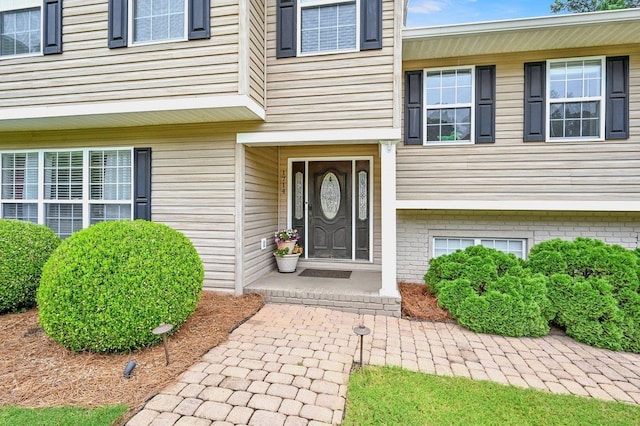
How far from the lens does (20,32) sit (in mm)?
5059

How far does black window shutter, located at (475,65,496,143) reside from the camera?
17.7 feet

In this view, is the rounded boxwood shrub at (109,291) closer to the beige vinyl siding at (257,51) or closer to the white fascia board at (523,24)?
the beige vinyl siding at (257,51)

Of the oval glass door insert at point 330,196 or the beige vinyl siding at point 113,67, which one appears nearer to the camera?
the beige vinyl siding at point 113,67

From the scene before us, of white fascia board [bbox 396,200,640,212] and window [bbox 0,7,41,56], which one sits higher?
window [bbox 0,7,41,56]

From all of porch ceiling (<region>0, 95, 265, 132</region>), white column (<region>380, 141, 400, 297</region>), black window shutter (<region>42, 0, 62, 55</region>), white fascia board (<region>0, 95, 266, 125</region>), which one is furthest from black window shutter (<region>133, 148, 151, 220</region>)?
white column (<region>380, 141, 400, 297</region>)

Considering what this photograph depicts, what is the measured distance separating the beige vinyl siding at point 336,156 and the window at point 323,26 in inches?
77.3

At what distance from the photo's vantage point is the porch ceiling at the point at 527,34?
4.55m

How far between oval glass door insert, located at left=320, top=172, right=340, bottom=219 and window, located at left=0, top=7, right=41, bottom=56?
5.07 m

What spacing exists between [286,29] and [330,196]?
3.02 m

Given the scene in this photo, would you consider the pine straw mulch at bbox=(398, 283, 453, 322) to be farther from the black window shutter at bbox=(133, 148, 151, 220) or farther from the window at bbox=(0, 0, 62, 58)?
the window at bbox=(0, 0, 62, 58)

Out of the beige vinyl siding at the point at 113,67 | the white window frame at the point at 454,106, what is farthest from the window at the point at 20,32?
the white window frame at the point at 454,106

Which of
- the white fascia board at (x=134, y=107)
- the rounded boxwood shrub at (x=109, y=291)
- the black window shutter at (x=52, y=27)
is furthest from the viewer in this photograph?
the black window shutter at (x=52, y=27)

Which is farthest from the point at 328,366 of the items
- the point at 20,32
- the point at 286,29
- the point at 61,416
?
the point at 20,32

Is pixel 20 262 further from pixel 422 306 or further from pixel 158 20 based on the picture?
pixel 422 306
